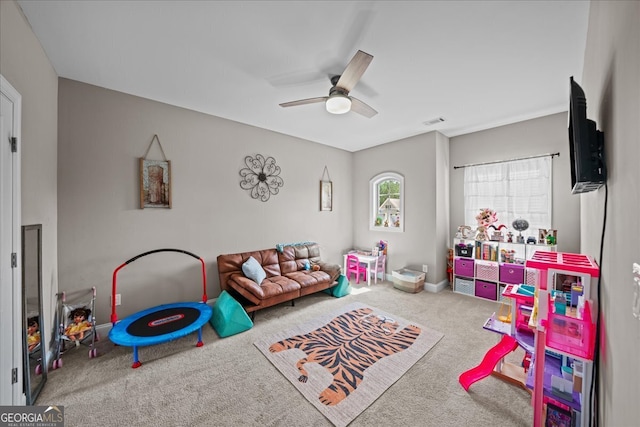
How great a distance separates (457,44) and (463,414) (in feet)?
9.41

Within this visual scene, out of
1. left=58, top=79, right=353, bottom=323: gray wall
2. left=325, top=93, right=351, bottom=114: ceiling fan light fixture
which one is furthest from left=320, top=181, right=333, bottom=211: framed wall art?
left=325, top=93, right=351, bottom=114: ceiling fan light fixture

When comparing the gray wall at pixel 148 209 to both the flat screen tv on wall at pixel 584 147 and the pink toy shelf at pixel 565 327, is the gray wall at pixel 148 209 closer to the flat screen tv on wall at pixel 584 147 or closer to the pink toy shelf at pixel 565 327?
the pink toy shelf at pixel 565 327

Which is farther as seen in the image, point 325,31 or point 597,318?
point 325,31

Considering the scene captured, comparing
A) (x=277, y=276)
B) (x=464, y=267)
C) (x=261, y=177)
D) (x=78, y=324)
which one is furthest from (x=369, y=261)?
(x=78, y=324)

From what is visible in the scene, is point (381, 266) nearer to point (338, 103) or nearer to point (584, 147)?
point (338, 103)

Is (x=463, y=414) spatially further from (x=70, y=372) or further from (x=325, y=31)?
(x=70, y=372)

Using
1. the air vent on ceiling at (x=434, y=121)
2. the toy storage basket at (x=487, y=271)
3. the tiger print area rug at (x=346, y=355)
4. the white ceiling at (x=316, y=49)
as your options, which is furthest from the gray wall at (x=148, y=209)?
the toy storage basket at (x=487, y=271)

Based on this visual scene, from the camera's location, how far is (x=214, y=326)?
2.85 m

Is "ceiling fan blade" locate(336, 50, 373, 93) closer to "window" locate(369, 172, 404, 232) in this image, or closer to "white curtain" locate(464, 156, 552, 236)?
"window" locate(369, 172, 404, 232)

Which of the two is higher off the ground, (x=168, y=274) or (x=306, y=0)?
(x=306, y=0)

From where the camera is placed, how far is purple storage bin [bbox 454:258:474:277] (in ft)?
13.0

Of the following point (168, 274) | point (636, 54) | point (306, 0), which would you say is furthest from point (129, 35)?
point (636, 54)

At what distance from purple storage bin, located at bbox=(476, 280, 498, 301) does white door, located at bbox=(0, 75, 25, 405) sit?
5.13 metres

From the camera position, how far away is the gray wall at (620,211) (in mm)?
730
